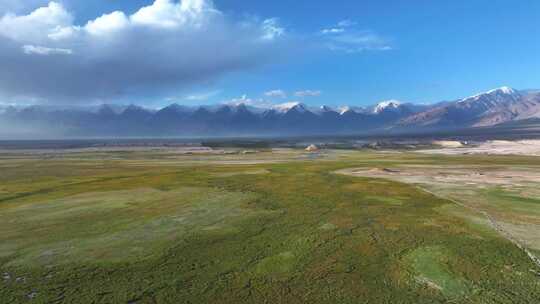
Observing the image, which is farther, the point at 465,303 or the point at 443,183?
the point at 443,183

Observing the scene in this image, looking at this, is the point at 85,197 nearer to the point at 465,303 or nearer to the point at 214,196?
the point at 214,196

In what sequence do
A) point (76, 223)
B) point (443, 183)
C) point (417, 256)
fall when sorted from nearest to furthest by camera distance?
point (417, 256), point (76, 223), point (443, 183)

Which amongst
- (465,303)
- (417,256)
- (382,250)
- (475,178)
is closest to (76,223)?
(382,250)

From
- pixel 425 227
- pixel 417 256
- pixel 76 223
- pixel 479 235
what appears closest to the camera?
pixel 417 256

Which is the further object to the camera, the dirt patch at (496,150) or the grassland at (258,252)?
the dirt patch at (496,150)

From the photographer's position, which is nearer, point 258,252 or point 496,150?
point 258,252

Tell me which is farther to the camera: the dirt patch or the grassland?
the dirt patch

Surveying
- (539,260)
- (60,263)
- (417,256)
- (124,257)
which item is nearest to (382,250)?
(417,256)
